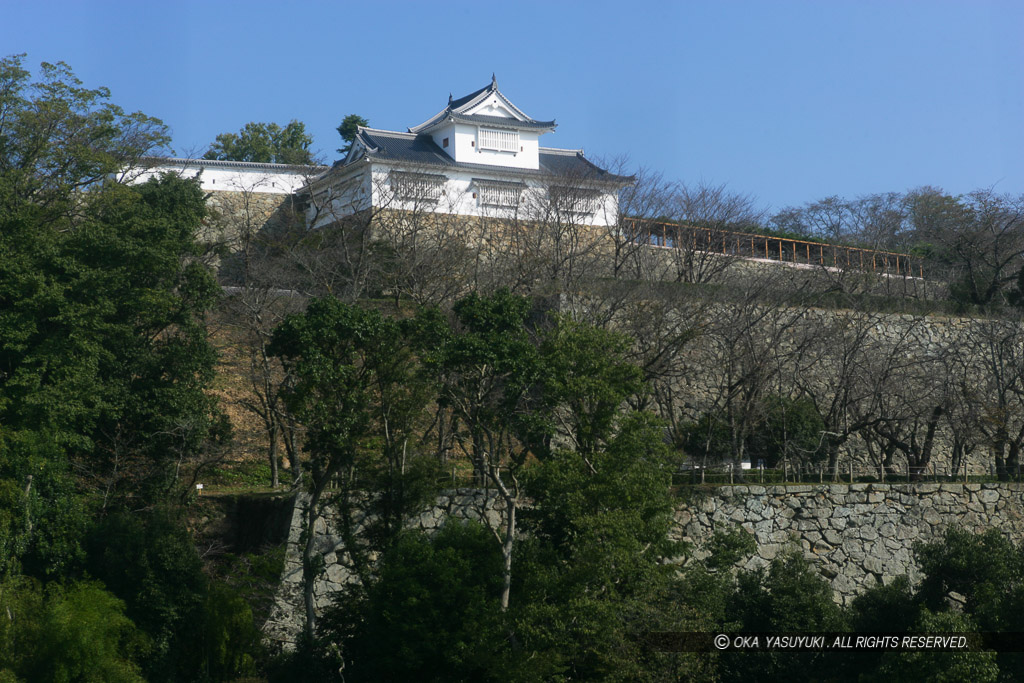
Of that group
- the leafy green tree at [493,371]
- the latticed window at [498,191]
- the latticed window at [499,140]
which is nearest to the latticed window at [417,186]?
the latticed window at [498,191]

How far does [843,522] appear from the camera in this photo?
18.0 meters

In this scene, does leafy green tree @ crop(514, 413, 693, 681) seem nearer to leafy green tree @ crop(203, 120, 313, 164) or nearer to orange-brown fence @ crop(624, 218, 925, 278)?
orange-brown fence @ crop(624, 218, 925, 278)

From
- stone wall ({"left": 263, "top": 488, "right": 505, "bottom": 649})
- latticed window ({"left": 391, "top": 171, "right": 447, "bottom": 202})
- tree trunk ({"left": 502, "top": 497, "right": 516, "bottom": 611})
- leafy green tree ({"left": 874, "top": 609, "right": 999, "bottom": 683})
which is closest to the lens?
leafy green tree ({"left": 874, "top": 609, "right": 999, "bottom": 683})

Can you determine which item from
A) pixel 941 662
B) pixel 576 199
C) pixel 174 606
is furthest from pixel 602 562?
pixel 576 199

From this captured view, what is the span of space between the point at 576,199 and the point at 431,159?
4879 millimetres

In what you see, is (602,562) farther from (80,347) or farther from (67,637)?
(80,347)

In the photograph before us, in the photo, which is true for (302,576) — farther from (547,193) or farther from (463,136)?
(463,136)

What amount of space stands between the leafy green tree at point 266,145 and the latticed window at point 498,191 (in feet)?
36.7

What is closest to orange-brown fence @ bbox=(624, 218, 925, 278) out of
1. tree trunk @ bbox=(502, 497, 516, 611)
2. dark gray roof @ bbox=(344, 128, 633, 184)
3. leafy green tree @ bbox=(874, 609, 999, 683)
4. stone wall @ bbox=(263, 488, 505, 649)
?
dark gray roof @ bbox=(344, 128, 633, 184)

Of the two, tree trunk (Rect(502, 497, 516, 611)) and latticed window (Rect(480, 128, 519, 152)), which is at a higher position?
latticed window (Rect(480, 128, 519, 152))

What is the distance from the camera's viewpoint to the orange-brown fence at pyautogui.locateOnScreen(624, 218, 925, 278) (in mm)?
25656

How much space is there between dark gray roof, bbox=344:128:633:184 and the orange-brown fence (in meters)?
2.31

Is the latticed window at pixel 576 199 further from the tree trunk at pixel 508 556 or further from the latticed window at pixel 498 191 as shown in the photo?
the tree trunk at pixel 508 556

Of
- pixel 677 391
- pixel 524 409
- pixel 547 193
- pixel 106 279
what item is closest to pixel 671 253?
pixel 547 193
